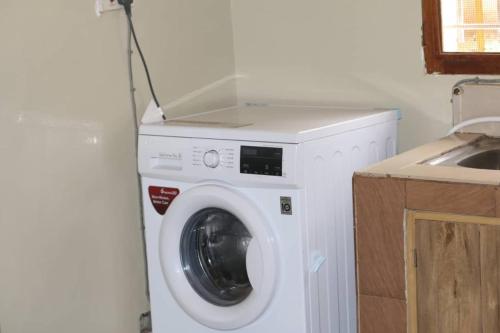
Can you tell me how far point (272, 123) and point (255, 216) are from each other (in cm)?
35

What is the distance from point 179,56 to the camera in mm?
3105

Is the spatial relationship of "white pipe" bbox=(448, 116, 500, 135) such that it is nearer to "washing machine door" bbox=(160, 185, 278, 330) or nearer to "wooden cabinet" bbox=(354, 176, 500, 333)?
"wooden cabinet" bbox=(354, 176, 500, 333)

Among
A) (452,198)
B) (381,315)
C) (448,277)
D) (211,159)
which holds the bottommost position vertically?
(381,315)

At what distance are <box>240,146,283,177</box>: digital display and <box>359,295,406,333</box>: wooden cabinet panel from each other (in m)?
0.45

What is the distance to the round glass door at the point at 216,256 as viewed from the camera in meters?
2.74

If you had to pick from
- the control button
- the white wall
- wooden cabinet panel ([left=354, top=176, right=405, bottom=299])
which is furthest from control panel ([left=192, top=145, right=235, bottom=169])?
the white wall

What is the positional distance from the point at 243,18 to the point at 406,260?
144 centimetres

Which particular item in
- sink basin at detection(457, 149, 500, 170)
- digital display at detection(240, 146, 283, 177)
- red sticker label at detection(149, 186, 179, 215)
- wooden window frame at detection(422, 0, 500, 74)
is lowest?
red sticker label at detection(149, 186, 179, 215)

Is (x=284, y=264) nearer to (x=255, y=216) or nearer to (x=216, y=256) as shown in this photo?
(x=255, y=216)

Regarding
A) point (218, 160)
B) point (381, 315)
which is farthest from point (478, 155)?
point (218, 160)

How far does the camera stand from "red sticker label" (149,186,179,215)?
8.91ft

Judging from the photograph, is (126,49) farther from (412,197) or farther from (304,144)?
(412,197)

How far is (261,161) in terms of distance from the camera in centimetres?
249

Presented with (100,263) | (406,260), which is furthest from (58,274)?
(406,260)
